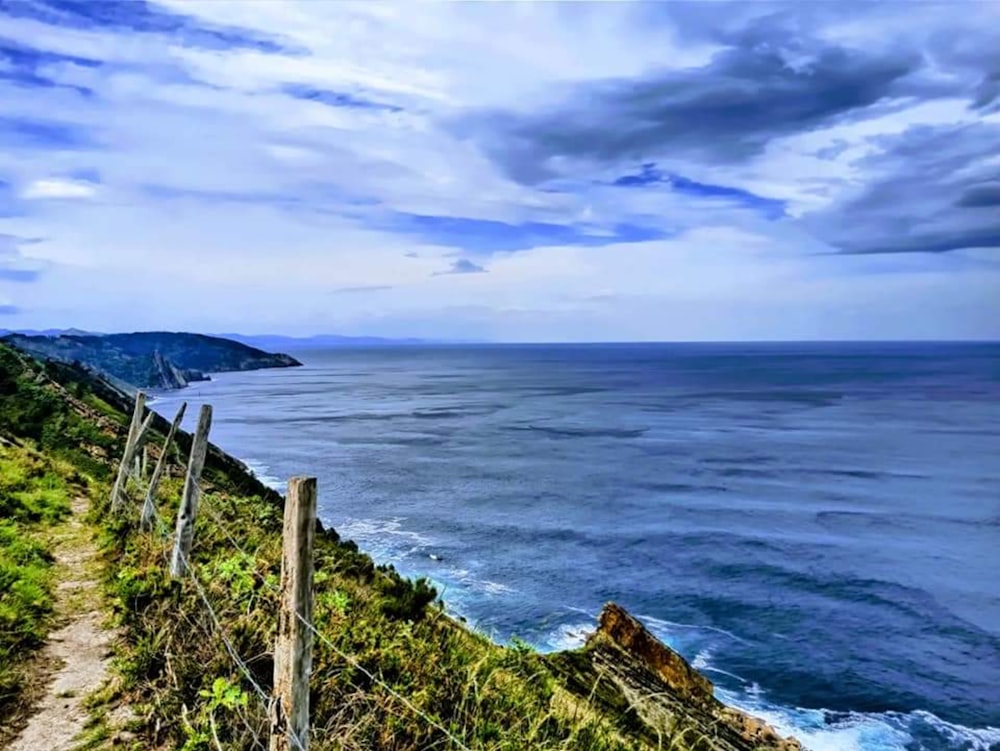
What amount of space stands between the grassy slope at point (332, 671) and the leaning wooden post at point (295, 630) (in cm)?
19

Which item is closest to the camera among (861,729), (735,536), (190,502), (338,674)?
(338,674)

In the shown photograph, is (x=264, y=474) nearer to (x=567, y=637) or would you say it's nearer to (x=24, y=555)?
(x=567, y=637)

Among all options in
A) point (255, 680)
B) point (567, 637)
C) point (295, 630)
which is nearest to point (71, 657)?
point (255, 680)

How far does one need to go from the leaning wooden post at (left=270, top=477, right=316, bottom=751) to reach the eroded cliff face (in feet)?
17.7

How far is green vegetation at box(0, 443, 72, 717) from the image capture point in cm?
639

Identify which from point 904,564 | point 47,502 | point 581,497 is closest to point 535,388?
point 581,497

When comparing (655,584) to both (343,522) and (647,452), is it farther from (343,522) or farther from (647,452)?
(647,452)

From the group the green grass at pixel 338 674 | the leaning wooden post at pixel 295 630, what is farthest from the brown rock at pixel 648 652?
the leaning wooden post at pixel 295 630

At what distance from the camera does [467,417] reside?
3625 inches

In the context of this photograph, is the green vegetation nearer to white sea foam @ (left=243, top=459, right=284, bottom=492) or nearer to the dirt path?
the dirt path

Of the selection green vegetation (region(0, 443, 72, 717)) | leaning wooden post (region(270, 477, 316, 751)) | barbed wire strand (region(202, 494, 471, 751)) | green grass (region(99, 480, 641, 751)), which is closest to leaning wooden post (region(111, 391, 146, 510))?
green vegetation (region(0, 443, 72, 717))

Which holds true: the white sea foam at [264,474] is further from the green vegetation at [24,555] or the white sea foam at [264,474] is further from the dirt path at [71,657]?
the dirt path at [71,657]

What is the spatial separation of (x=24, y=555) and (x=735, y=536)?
35167mm

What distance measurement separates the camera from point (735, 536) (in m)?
37.7
